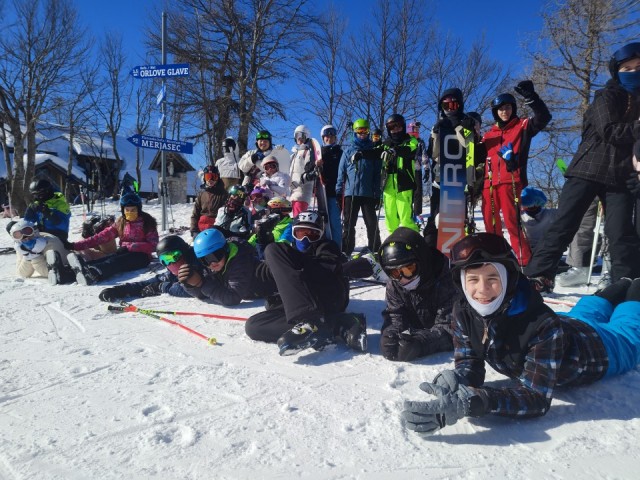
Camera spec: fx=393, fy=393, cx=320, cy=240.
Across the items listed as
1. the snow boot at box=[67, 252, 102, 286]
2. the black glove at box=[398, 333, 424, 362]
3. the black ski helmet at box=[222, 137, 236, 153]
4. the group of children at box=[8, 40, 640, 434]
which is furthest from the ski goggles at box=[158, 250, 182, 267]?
the black ski helmet at box=[222, 137, 236, 153]

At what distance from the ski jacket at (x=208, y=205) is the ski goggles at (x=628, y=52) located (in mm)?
5356

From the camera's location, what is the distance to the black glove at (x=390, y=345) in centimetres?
257

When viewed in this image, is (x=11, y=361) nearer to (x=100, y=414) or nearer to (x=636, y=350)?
(x=100, y=414)

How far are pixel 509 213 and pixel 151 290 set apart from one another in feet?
13.9

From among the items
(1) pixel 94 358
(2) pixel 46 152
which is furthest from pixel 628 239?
(2) pixel 46 152

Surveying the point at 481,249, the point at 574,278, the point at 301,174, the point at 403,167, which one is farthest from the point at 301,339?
the point at 301,174

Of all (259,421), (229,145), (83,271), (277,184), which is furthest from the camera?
(229,145)

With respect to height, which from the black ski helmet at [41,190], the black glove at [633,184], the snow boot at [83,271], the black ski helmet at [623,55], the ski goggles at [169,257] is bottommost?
the snow boot at [83,271]

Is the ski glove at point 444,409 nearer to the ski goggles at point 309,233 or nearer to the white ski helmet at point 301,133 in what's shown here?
the ski goggles at point 309,233

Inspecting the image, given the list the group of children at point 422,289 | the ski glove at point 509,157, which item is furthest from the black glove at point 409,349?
the ski glove at point 509,157

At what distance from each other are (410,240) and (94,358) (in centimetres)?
235

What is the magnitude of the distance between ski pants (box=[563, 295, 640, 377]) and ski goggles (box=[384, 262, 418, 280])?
979 millimetres

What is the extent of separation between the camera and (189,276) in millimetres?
3885

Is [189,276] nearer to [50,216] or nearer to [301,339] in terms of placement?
[301,339]
